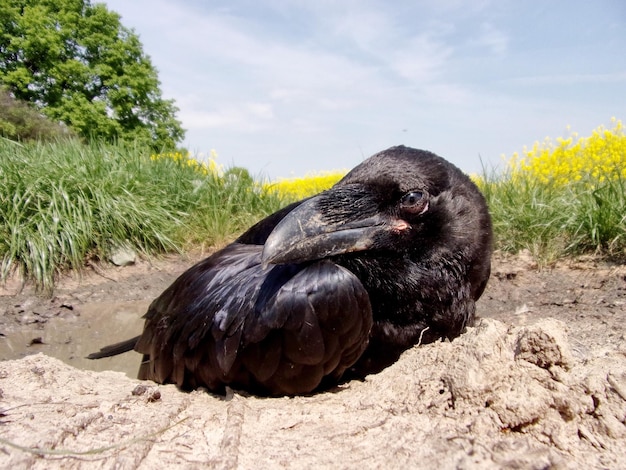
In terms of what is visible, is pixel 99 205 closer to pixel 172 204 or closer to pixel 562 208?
pixel 172 204

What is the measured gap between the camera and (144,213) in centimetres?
586

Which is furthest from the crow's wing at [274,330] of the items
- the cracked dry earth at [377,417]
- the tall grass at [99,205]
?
the tall grass at [99,205]

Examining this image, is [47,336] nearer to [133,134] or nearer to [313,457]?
[313,457]

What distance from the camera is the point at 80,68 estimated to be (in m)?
20.6

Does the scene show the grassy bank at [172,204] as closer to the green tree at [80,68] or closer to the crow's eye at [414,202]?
the crow's eye at [414,202]

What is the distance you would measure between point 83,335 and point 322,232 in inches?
146

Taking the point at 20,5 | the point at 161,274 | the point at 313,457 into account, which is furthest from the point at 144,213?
the point at 20,5

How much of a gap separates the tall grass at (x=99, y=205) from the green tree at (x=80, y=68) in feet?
43.5

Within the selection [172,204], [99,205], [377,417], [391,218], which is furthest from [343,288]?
Answer: [172,204]

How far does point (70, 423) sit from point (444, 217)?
6.02 feet

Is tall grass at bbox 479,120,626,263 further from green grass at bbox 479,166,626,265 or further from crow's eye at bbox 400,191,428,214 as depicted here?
crow's eye at bbox 400,191,428,214

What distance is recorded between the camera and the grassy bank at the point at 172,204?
16.5 feet

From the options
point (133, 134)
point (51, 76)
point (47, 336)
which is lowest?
point (47, 336)

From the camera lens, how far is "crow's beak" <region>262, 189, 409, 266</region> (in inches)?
80.7
